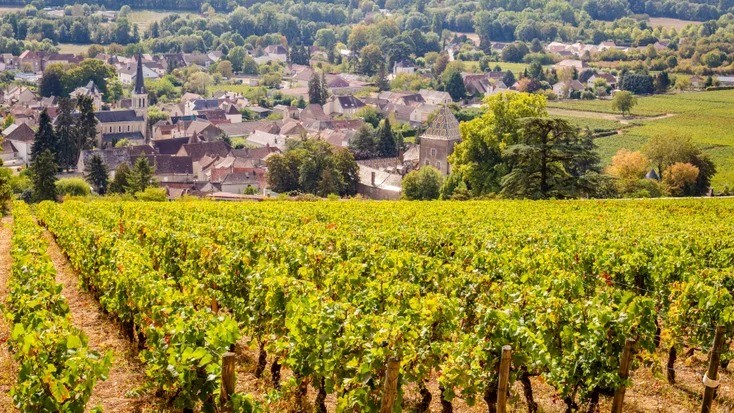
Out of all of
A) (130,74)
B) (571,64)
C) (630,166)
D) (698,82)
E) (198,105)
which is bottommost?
(198,105)

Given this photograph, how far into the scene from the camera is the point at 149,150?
8844 cm

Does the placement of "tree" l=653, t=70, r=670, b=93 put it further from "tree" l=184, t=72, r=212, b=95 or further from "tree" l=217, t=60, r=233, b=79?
"tree" l=217, t=60, r=233, b=79

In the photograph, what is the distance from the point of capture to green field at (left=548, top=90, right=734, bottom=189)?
7372cm

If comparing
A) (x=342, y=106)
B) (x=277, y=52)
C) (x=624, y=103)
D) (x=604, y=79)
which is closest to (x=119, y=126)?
(x=342, y=106)

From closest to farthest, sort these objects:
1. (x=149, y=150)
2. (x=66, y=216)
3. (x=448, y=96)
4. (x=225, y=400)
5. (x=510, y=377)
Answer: (x=225, y=400) → (x=510, y=377) → (x=66, y=216) → (x=149, y=150) → (x=448, y=96)

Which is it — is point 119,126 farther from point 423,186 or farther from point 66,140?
point 423,186

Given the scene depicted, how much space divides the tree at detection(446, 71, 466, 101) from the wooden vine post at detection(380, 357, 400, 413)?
131 m

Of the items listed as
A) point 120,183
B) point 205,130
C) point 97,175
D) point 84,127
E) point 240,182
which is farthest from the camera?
point 205,130

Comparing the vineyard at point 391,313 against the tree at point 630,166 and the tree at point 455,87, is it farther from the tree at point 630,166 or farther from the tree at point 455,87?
the tree at point 455,87

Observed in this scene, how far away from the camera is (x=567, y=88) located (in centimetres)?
12938

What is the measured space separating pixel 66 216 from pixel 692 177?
47.6 m

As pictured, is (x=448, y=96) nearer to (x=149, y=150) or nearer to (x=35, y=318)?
(x=149, y=150)

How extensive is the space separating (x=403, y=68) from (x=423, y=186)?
112989mm

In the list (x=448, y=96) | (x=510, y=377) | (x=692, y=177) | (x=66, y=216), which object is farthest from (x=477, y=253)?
(x=448, y=96)
